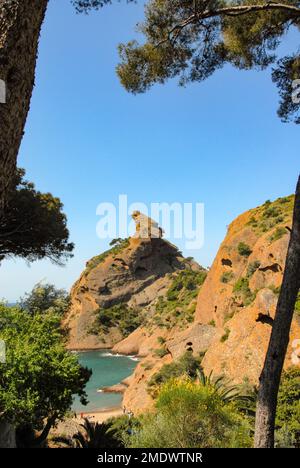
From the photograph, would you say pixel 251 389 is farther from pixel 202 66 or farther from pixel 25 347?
pixel 202 66

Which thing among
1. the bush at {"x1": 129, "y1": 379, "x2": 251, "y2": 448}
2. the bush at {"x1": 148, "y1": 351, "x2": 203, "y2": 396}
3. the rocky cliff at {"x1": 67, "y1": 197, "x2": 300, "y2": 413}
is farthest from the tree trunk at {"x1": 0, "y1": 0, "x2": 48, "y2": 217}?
the bush at {"x1": 148, "y1": 351, "x2": 203, "y2": 396}

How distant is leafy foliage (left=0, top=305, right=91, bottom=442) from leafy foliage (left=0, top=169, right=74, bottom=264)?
11.9 ft

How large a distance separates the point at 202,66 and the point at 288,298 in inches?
301

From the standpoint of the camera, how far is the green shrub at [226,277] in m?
30.4

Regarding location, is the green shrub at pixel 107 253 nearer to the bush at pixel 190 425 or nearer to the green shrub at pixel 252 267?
the green shrub at pixel 252 267

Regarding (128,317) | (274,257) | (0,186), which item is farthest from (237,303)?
(128,317)

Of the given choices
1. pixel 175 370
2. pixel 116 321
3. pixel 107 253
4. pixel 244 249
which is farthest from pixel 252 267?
pixel 107 253

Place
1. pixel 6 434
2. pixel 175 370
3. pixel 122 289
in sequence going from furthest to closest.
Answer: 1. pixel 122 289
2. pixel 175 370
3. pixel 6 434

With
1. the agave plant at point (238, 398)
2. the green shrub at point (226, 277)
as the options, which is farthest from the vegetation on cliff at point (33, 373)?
the green shrub at point (226, 277)

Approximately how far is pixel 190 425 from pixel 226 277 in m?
23.0

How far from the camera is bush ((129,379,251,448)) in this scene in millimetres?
8258

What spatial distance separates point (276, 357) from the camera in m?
6.53

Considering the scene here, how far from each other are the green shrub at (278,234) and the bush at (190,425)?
16404 millimetres

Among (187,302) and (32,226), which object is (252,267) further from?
(187,302)
